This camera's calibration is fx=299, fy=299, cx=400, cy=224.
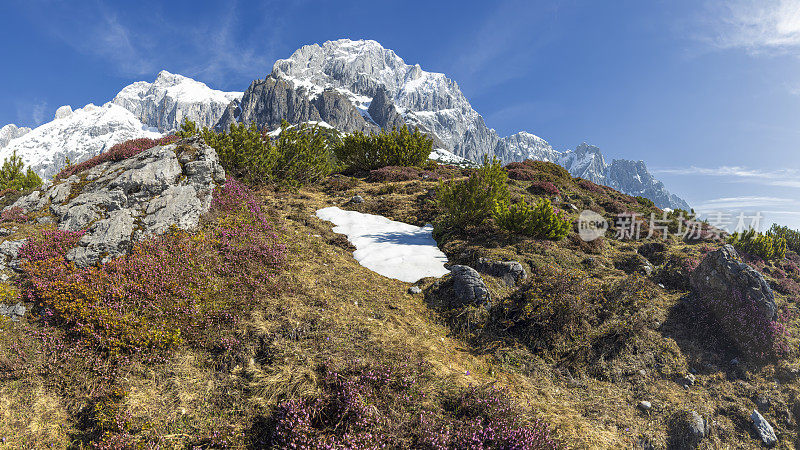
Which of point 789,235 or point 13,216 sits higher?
point 789,235

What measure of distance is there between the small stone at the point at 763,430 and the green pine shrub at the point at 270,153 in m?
15.7

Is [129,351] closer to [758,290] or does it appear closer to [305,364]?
[305,364]

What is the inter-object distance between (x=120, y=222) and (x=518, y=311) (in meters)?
9.29

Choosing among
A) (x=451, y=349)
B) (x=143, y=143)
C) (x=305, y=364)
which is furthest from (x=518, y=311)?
(x=143, y=143)

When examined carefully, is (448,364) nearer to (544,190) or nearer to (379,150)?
(544,190)

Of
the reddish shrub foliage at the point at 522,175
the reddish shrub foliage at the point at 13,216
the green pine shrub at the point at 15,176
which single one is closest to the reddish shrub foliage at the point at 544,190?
the reddish shrub foliage at the point at 522,175

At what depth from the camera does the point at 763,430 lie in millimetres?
4957

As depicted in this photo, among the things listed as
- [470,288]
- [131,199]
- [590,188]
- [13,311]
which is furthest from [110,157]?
[590,188]

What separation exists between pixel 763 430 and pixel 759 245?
12.5m

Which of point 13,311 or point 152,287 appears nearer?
point 13,311

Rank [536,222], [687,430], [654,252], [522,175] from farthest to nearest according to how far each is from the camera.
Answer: [522,175] → [654,252] → [536,222] → [687,430]

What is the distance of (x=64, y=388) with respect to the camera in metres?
4.25

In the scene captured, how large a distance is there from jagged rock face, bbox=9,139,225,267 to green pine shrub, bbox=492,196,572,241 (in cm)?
958
